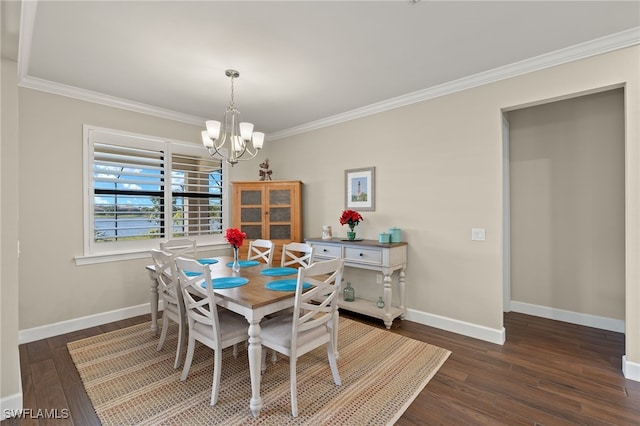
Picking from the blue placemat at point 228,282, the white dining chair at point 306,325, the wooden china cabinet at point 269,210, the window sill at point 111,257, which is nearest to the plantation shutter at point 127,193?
the window sill at point 111,257

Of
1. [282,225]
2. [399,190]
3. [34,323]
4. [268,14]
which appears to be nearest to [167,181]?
[282,225]

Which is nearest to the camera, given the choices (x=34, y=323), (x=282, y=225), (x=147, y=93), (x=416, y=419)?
(x=416, y=419)

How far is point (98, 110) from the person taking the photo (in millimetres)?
3453

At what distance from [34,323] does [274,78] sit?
3.56 m

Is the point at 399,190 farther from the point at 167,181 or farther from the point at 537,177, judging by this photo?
the point at 167,181

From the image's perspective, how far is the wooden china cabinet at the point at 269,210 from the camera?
4535mm

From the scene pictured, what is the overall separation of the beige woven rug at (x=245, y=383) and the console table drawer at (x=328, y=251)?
3.37 feet

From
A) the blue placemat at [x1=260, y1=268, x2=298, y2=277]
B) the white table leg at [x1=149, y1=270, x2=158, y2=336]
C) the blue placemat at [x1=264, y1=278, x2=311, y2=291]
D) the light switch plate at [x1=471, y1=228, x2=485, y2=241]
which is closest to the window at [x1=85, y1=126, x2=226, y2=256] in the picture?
the white table leg at [x1=149, y1=270, x2=158, y2=336]

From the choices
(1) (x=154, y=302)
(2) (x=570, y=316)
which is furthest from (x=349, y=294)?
(2) (x=570, y=316)

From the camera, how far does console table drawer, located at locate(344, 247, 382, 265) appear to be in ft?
11.0

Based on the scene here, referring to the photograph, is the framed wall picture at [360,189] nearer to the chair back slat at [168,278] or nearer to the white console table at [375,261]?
the white console table at [375,261]

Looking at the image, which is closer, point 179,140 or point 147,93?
point 147,93

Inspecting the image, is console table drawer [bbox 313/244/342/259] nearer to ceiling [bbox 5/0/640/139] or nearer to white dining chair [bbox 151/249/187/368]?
white dining chair [bbox 151/249/187/368]

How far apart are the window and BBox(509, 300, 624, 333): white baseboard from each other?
437cm
